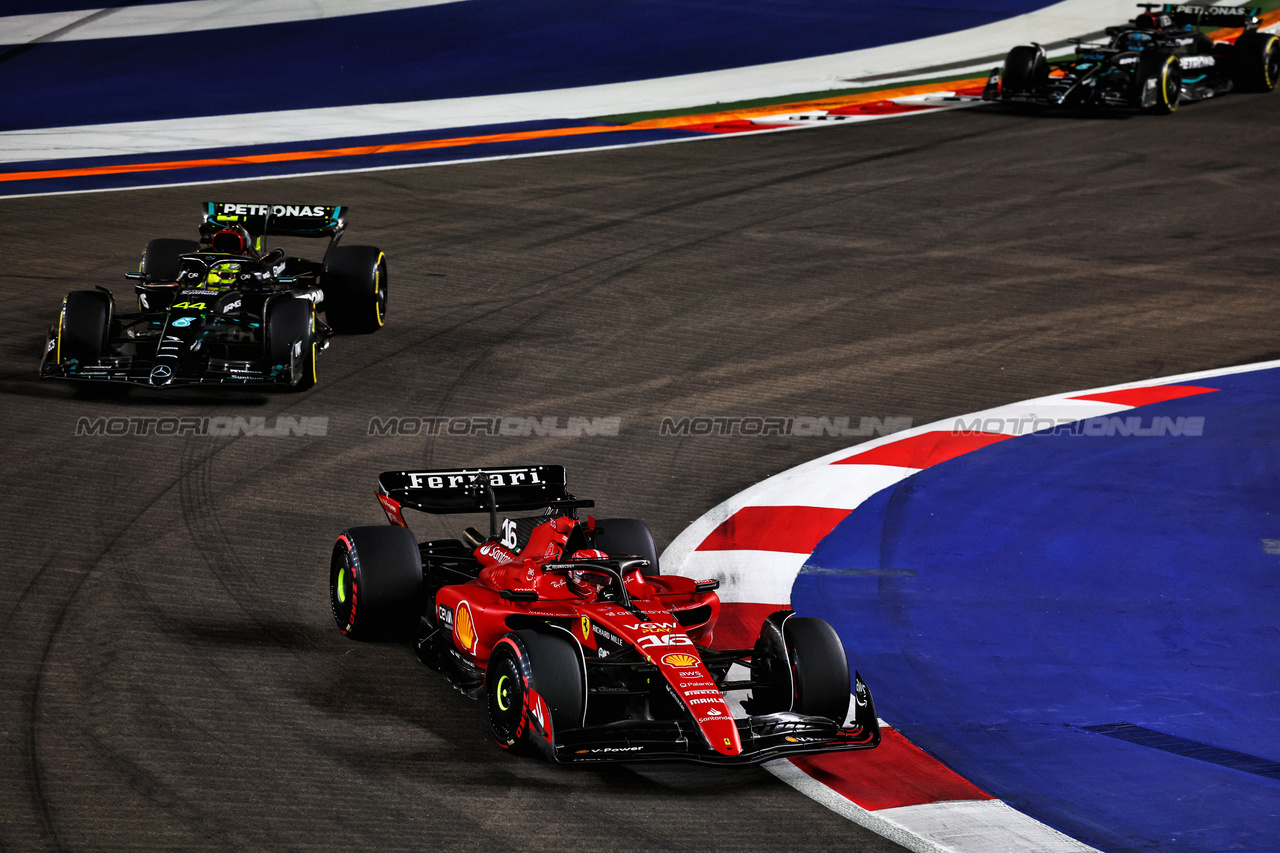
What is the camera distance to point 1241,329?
12.5 m

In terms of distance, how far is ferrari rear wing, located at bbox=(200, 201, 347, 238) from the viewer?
1183 centimetres

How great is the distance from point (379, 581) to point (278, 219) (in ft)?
19.0

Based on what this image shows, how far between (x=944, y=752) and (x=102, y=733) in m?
3.26

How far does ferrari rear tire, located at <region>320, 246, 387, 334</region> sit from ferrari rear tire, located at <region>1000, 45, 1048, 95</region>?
10.9m

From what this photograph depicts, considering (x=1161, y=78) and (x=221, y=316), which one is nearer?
(x=221, y=316)

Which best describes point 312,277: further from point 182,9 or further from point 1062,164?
point 182,9

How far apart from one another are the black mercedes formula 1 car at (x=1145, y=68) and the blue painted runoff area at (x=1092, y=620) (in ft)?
33.2

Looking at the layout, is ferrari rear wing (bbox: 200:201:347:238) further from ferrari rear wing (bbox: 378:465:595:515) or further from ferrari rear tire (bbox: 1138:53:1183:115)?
ferrari rear tire (bbox: 1138:53:1183:115)

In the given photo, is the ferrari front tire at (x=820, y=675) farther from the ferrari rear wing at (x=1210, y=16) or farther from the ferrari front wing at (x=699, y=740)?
the ferrari rear wing at (x=1210, y=16)

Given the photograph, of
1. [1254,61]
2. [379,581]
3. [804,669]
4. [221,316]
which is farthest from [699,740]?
[1254,61]

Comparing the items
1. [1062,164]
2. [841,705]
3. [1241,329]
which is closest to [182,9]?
[1062,164]

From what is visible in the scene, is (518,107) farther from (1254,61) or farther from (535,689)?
(535,689)

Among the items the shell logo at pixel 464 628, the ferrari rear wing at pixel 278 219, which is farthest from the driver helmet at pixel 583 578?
the ferrari rear wing at pixel 278 219

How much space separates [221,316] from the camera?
10.6m
